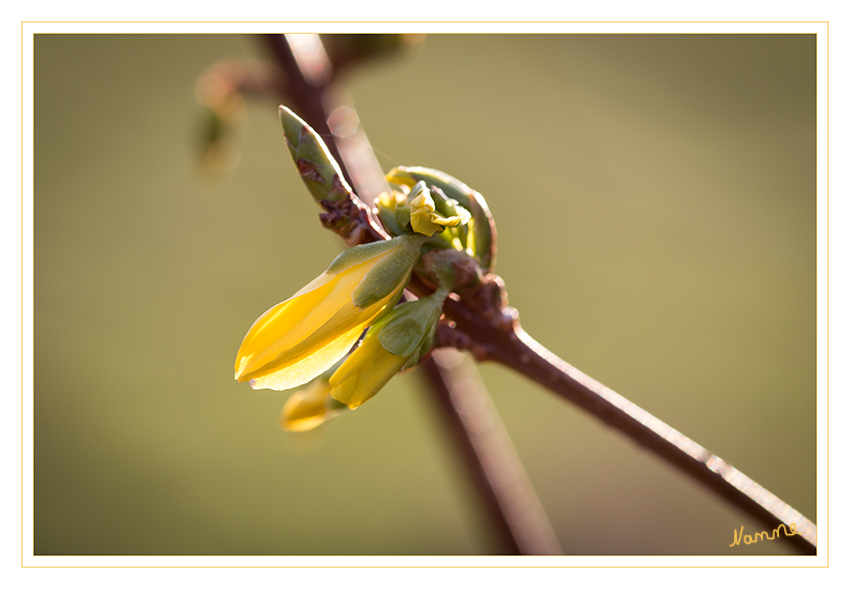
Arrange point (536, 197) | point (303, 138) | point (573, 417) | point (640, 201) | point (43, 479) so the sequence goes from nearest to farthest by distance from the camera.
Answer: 1. point (303, 138)
2. point (43, 479)
3. point (573, 417)
4. point (640, 201)
5. point (536, 197)

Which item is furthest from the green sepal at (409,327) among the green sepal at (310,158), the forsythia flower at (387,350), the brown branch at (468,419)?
the brown branch at (468,419)

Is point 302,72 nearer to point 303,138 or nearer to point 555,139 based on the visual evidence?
point 303,138

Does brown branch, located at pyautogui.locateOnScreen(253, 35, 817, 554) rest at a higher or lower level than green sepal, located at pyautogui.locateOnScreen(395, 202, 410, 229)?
lower

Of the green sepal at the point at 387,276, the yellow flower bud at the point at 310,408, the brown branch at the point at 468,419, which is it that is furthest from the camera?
the brown branch at the point at 468,419
